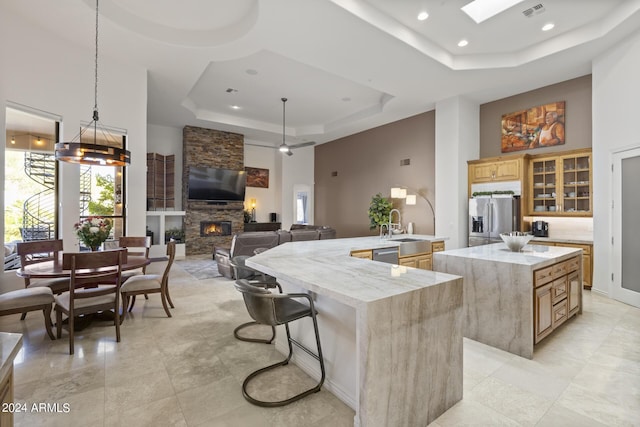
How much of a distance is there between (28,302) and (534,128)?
7.91 meters

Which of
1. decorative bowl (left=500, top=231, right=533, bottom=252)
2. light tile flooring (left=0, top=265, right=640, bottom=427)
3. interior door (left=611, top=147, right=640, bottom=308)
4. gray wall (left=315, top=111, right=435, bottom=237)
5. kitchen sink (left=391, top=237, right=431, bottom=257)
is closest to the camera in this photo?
light tile flooring (left=0, top=265, right=640, bottom=427)

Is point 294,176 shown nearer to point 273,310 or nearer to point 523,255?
point 523,255

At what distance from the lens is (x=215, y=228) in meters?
9.02

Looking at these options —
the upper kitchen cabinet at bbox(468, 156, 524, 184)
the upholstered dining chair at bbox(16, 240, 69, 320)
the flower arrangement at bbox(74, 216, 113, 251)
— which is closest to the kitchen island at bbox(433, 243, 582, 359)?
the upper kitchen cabinet at bbox(468, 156, 524, 184)

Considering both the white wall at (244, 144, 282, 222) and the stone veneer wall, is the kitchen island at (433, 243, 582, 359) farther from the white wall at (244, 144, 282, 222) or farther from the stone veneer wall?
the white wall at (244, 144, 282, 222)

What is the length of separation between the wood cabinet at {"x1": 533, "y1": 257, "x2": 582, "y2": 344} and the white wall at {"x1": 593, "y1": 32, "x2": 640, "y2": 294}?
57.5 inches

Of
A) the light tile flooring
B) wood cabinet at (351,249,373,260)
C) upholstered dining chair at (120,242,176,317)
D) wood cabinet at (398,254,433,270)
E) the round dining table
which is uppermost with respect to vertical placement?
wood cabinet at (351,249,373,260)

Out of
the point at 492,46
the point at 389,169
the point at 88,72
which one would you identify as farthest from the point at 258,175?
the point at 492,46

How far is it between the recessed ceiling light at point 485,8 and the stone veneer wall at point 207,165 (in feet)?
23.6

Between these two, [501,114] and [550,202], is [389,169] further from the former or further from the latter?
[550,202]

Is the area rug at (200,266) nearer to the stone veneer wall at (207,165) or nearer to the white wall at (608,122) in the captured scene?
the stone veneer wall at (207,165)

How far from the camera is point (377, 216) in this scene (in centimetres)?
667

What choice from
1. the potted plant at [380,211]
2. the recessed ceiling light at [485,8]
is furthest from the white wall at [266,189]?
the recessed ceiling light at [485,8]

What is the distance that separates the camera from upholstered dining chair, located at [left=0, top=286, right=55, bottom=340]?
2.79m
